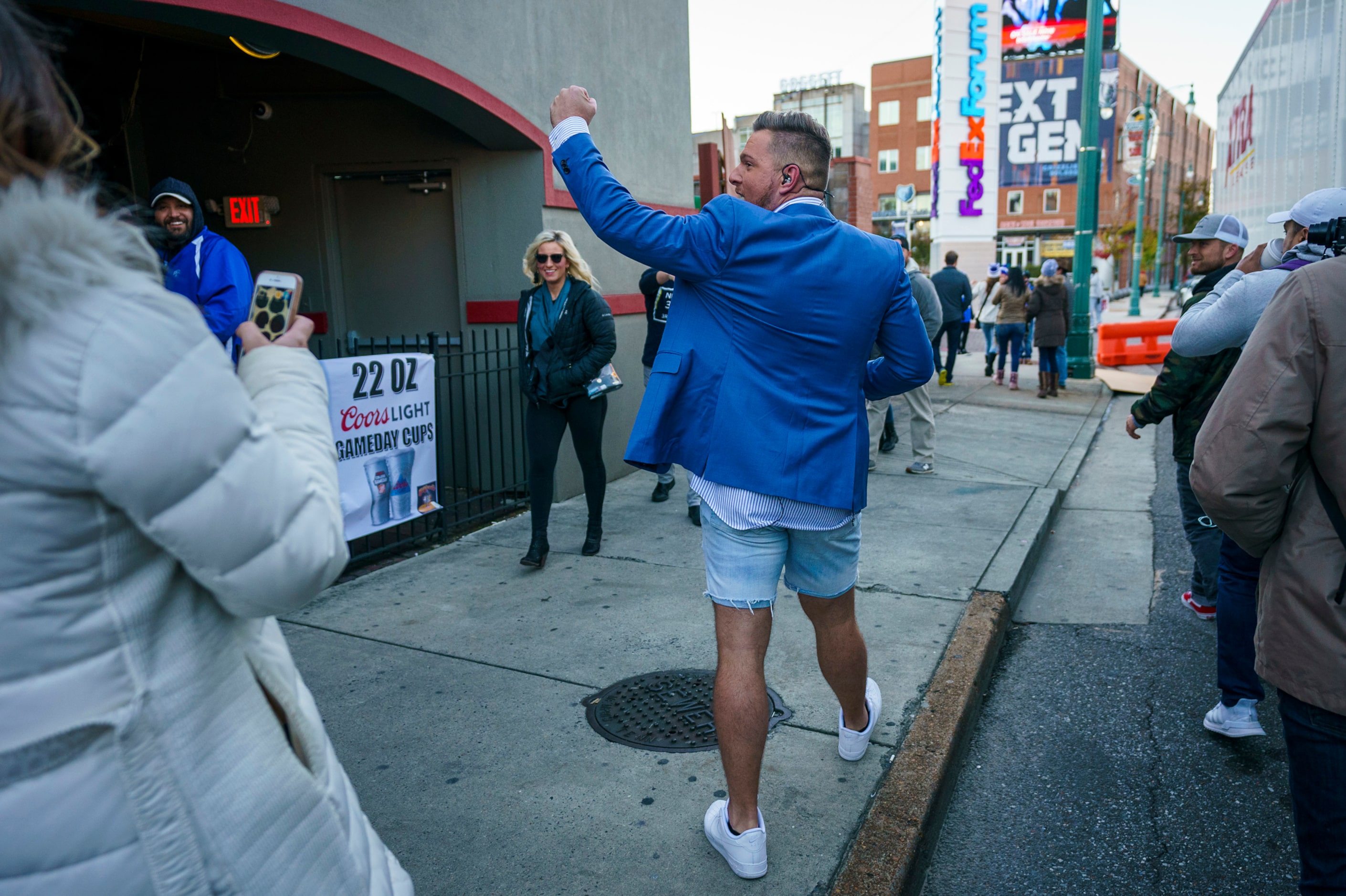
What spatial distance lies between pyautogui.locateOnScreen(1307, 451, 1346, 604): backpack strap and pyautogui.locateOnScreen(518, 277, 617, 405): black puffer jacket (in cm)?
393

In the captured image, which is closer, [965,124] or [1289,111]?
[1289,111]

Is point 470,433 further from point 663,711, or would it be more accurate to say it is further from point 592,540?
point 663,711

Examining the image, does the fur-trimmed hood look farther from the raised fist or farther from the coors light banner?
the coors light banner

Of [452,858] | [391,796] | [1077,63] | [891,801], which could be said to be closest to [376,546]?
[391,796]

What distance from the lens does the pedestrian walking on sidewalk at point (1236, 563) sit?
3.38 m

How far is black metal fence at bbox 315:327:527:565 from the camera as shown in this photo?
6.11 metres

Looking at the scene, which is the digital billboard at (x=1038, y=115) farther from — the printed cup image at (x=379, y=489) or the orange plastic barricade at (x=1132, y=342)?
the printed cup image at (x=379, y=489)

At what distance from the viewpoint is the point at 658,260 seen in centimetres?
243

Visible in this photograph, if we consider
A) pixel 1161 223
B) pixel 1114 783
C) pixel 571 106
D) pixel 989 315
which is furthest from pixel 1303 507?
pixel 1161 223

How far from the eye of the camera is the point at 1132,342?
643 inches

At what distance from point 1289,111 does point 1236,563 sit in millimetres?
5467

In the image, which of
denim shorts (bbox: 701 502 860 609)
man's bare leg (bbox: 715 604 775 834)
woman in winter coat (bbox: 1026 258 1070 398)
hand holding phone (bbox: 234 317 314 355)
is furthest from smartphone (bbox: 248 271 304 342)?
woman in winter coat (bbox: 1026 258 1070 398)

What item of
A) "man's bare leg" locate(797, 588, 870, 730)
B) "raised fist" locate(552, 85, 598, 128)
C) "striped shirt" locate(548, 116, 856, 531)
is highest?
"raised fist" locate(552, 85, 598, 128)

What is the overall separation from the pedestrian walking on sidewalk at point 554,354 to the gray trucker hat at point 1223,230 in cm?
313
